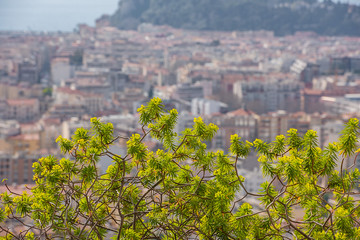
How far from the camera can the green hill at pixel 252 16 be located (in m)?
50.3

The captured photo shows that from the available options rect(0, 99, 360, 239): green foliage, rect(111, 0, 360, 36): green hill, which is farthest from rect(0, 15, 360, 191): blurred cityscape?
rect(0, 99, 360, 239): green foliage

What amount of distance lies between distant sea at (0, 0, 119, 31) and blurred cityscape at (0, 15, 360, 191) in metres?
3.19

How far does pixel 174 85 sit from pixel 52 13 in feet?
95.6

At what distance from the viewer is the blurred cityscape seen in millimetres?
17281

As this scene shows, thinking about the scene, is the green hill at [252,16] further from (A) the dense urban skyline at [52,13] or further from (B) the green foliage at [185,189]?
(B) the green foliage at [185,189]

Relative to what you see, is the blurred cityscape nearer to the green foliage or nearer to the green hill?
the green hill

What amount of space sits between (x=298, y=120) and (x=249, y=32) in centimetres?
3277

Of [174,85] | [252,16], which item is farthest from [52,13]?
[174,85]

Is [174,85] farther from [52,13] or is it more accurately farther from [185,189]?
[52,13]

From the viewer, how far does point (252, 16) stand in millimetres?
51406

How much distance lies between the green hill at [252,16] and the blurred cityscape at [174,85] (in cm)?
155

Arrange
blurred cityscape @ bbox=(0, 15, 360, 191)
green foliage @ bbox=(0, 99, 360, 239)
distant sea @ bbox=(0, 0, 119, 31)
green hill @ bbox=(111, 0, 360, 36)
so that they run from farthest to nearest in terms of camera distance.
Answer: green hill @ bbox=(111, 0, 360, 36)
distant sea @ bbox=(0, 0, 119, 31)
blurred cityscape @ bbox=(0, 15, 360, 191)
green foliage @ bbox=(0, 99, 360, 239)

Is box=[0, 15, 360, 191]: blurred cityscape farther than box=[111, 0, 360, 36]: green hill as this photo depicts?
No

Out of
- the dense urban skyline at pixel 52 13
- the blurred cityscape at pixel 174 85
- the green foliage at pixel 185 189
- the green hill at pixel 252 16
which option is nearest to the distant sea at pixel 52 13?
the dense urban skyline at pixel 52 13
